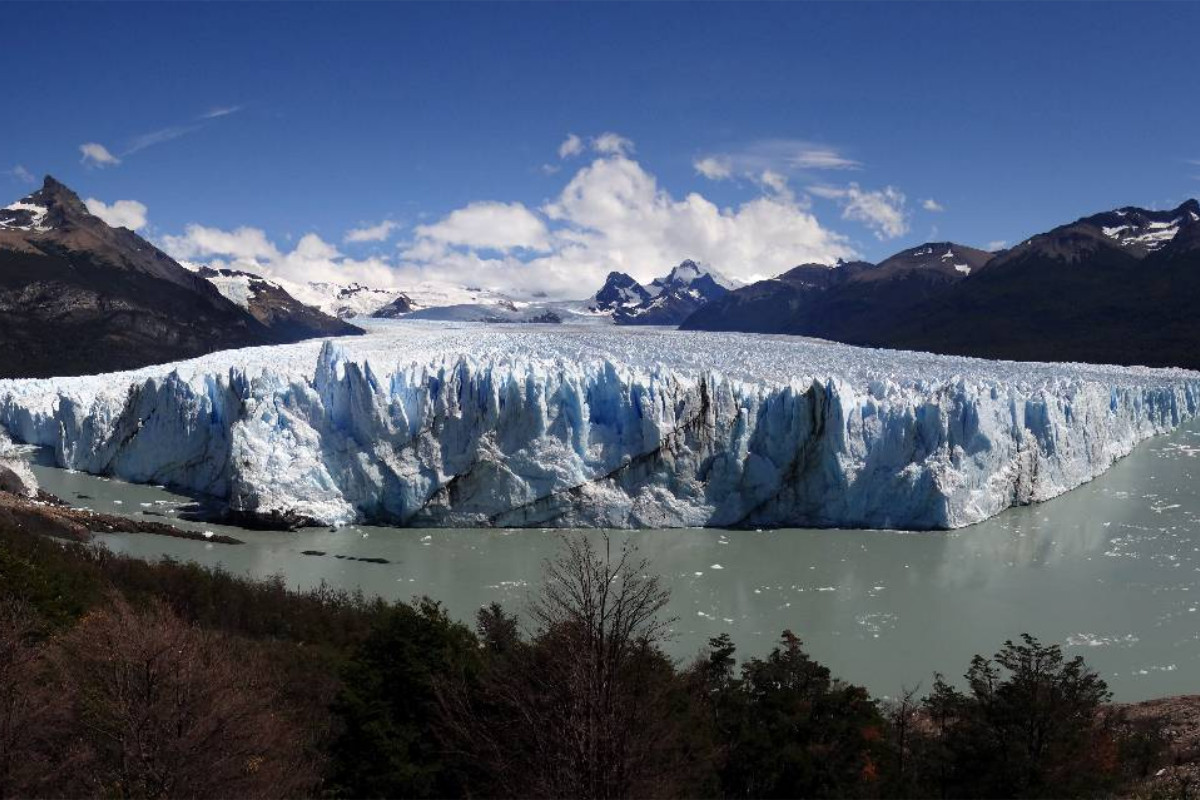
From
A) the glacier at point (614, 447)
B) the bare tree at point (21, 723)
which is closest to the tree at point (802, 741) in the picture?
the bare tree at point (21, 723)

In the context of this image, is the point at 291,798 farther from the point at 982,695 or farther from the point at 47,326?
the point at 47,326

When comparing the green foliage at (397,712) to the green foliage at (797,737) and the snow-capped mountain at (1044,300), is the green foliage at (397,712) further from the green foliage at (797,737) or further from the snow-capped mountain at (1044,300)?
the snow-capped mountain at (1044,300)

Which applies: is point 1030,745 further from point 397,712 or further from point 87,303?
point 87,303

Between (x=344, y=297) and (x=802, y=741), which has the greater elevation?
(x=344, y=297)

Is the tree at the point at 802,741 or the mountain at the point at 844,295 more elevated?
the mountain at the point at 844,295

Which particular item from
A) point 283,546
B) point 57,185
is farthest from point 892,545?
point 57,185

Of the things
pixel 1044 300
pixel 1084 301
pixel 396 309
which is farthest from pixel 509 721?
pixel 396 309

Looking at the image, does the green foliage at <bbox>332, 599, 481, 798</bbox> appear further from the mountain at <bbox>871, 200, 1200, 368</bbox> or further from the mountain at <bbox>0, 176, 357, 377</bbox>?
the mountain at <bbox>0, 176, 357, 377</bbox>
